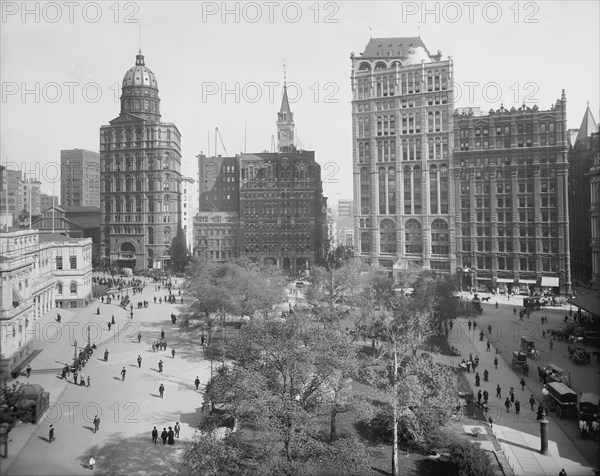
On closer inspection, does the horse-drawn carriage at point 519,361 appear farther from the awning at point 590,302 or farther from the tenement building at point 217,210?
the tenement building at point 217,210

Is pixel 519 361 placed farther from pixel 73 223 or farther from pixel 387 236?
pixel 73 223

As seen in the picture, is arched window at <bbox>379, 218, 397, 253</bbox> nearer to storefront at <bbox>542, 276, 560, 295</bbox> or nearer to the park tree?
storefront at <bbox>542, 276, 560, 295</bbox>

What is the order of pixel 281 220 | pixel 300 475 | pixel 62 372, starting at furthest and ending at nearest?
pixel 281 220 → pixel 62 372 → pixel 300 475

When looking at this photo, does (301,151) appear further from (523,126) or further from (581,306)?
(581,306)

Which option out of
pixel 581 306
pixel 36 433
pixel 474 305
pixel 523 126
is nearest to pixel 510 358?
pixel 581 306

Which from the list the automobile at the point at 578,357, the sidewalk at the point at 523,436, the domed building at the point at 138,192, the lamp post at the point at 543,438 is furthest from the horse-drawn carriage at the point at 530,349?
the domed building at the point at 138,192

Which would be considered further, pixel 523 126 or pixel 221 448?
pixel 523 126
